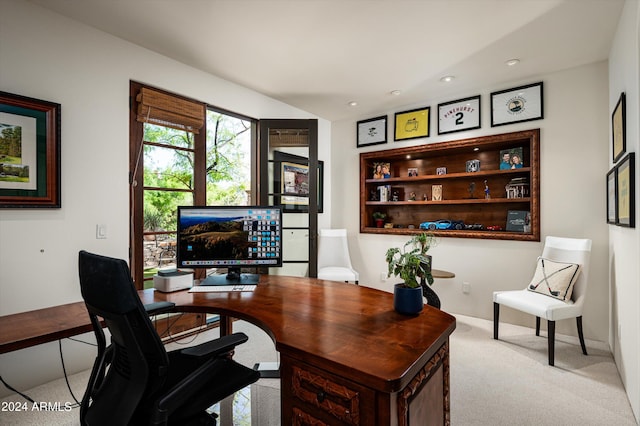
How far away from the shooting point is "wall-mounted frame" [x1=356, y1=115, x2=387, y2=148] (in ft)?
14.7

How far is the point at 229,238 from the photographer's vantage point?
7.29ft

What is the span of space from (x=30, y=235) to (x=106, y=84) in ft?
4.13

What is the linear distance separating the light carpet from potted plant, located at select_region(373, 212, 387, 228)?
1.90 metres

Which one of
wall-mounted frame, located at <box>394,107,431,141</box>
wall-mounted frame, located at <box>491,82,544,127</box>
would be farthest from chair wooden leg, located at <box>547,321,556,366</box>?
wall-mounted frame, located at <box>394,107,431,141</box>

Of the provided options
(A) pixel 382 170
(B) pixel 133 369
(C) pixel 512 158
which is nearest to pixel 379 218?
(A) pixel 382 170

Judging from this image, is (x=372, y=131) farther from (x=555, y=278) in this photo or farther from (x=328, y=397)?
(x=328, y=397)

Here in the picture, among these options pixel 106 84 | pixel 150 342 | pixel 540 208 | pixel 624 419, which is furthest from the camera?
pixel 540 208

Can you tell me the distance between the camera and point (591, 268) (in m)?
3.10

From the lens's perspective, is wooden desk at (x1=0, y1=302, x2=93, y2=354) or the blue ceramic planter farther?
the blue ceramic planter

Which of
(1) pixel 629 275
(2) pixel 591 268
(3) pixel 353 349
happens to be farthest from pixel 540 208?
(3) pixel 353 349

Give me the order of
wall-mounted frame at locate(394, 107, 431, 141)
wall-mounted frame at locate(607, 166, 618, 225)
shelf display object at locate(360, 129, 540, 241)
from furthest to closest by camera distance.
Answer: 1. wall-mounted frame at locate(394, 107, 431, 141)
2. shelf display object at locate(360, 129, 540, 241)
3. wall-mounted frame at locate(607, 166, 618, 225)

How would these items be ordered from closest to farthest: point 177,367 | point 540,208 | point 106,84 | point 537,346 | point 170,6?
point 177,367
point 170,6
point 106,84
point 537,346
point 540,208

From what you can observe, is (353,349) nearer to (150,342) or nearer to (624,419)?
(150,342)

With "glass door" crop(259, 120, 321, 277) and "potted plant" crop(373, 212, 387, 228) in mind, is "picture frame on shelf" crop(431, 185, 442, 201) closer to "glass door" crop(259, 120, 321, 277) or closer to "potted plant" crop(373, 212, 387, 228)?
"potted plant" crop(373, 212, 387, 228)
